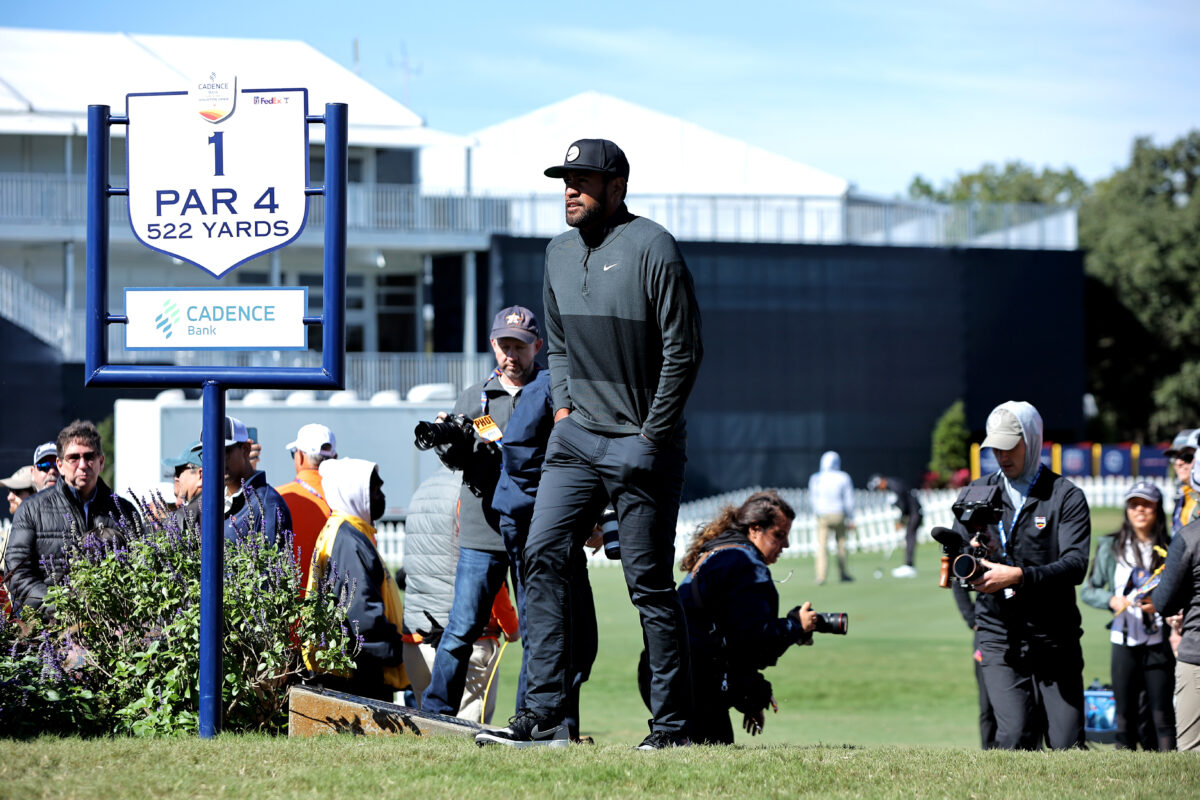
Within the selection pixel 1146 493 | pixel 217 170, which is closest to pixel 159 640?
pixel 217 170

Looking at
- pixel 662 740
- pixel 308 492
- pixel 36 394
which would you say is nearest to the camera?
pixel 662 740

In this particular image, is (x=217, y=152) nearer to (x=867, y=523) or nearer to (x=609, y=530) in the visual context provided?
(x=609, y=530)

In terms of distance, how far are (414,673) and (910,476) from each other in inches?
1308

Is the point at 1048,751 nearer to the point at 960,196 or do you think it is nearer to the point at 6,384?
the point at 6,384

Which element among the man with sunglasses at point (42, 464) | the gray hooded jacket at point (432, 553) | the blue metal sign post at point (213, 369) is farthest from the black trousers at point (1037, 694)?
the man with sunglasses at point (42, 464)

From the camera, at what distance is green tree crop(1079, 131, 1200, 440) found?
177 feet

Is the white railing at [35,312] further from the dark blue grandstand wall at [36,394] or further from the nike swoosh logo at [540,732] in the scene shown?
the nike swoosh logo at [540,732]

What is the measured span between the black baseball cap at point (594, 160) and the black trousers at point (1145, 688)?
16.9ft

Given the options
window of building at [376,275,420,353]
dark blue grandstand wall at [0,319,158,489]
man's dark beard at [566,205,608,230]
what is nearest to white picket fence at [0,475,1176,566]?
dark blue grandstand wall at [0,319,158,489]

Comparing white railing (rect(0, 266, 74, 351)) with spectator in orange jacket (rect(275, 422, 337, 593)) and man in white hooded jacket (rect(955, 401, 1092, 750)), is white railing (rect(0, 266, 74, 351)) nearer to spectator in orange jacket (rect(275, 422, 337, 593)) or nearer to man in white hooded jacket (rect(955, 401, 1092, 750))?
spectator in orange jacket (rect(275, 422, 337, 593))

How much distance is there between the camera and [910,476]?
39781mm

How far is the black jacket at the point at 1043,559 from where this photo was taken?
6648mm

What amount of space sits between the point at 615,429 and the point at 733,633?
4.69 ft

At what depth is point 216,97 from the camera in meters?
5.90
